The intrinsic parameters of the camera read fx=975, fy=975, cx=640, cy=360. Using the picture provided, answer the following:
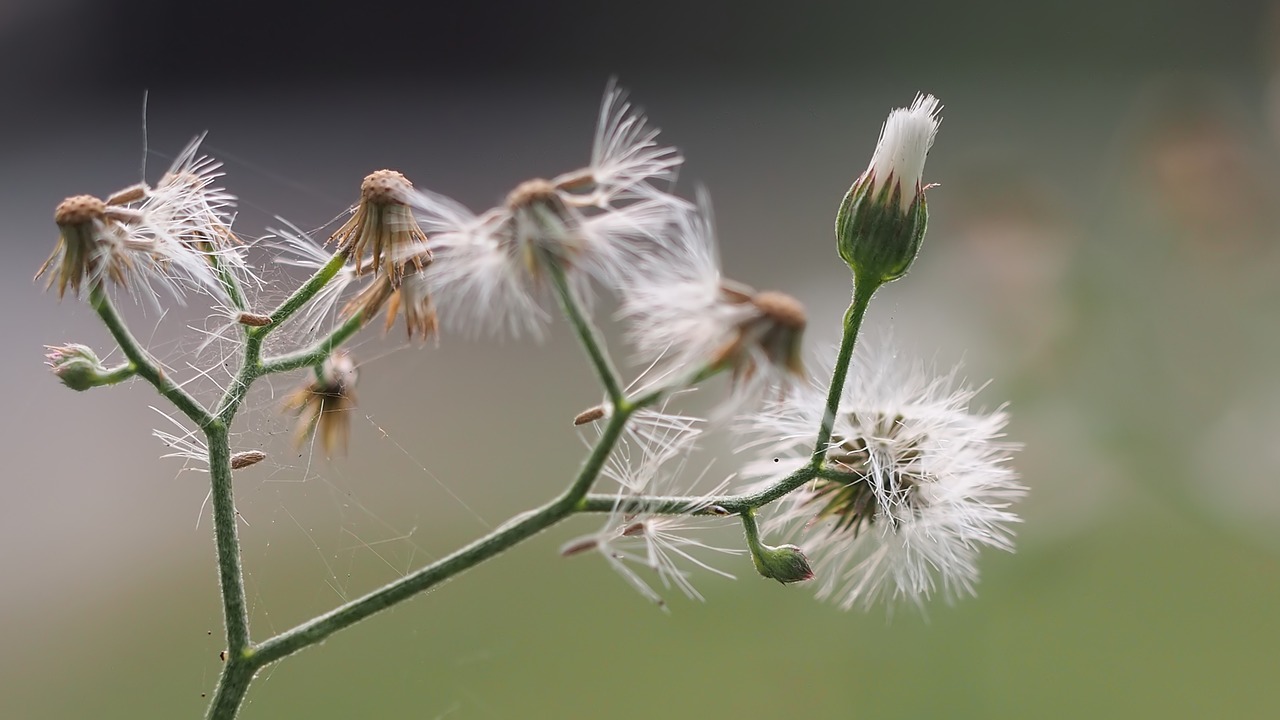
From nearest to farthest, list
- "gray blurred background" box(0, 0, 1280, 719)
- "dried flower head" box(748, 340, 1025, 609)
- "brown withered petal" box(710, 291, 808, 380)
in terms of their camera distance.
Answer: "brown withered petal" box(710, 291, 808, 380), "dried flower head" box(748, 340, 1025, 609), "gray blurred background" box(0, 0, 1280, 719)

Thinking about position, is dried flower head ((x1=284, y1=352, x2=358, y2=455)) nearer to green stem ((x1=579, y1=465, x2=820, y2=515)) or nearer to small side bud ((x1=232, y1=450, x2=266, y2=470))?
small side bud ((x1=232, y1=450, x2=266, y2=470))

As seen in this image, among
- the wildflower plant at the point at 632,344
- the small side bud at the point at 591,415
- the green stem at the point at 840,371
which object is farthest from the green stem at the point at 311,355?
the green stem at the point at 840,371

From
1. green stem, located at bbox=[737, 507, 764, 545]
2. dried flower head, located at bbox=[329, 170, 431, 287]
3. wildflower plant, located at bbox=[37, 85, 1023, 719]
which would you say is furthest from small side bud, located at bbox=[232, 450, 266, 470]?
green stem, located at bbox=[737, 507, 764, 545]

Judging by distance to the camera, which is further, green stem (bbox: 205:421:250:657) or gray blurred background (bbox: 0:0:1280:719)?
gray blurred background (bbox: 0:0:1280:719)

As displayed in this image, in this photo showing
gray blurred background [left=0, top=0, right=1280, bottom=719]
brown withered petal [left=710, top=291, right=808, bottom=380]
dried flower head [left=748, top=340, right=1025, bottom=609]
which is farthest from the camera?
gray blurred background [left=0, top=0, right=1280, bottom=719]

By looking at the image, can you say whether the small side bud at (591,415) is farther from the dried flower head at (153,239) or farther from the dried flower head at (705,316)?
the dried flower head at (153,239)

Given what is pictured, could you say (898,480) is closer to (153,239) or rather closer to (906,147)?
(906,147)
